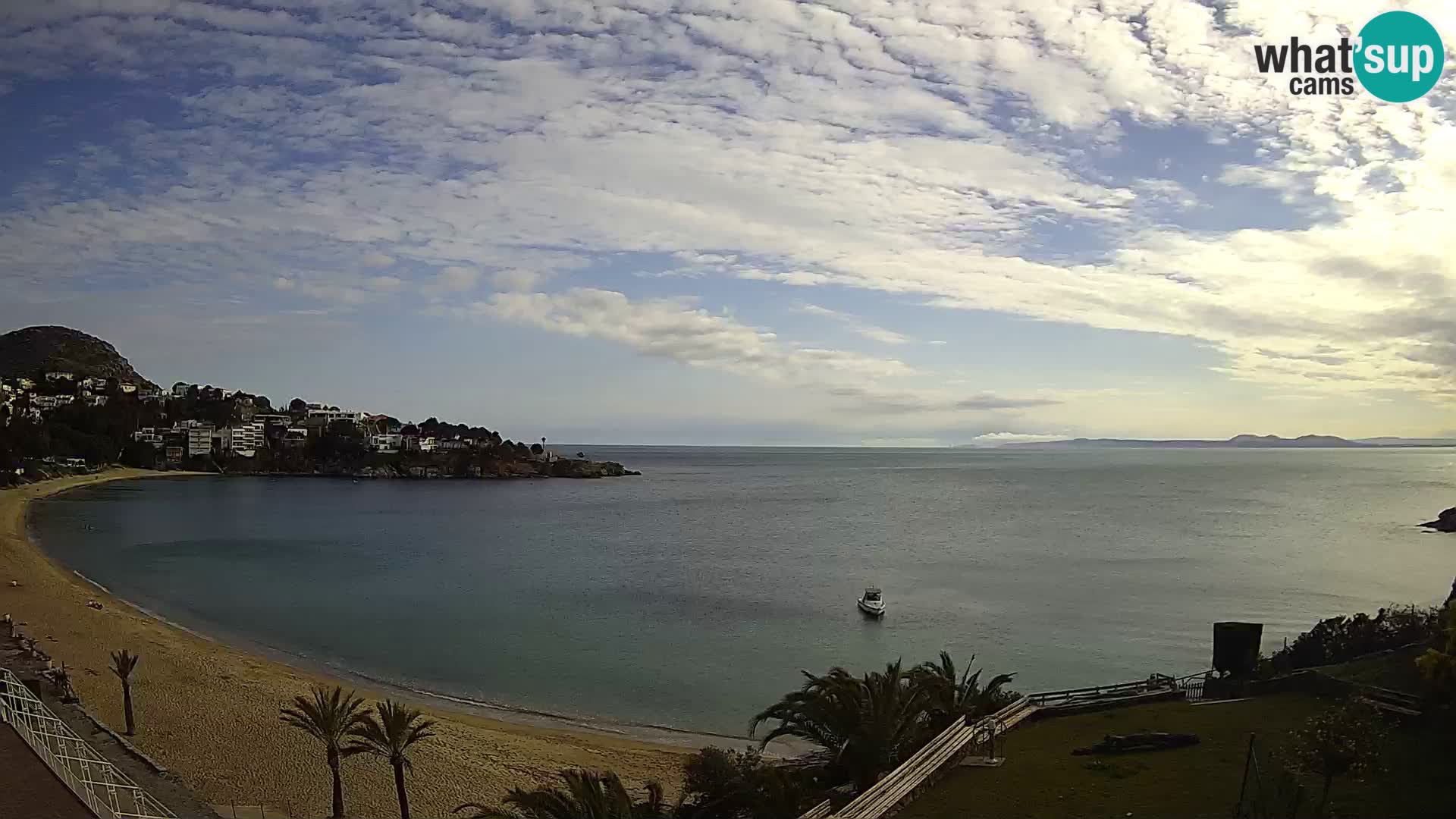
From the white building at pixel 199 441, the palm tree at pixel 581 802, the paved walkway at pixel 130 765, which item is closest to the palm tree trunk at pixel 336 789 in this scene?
the paved walkway at pixel 130 765

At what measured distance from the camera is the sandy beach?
2142 cm

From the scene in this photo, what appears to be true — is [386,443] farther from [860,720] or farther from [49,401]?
[860,720]

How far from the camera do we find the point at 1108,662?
36.0m

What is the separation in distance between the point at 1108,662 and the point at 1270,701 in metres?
19.1

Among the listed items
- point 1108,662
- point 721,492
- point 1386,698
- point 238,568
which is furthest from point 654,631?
point 721,492

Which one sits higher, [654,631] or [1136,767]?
[1136,767]

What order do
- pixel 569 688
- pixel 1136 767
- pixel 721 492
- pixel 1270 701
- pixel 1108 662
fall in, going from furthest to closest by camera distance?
pixel 721 492 < pixel 1108 662 < pixel 569 688 < pixel 1270 701 < pixel 1136 767

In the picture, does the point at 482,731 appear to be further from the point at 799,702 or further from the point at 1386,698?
the point at 1386,698

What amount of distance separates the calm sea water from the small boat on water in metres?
0.67

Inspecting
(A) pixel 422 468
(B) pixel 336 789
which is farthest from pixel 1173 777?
(A) pixel 422 468

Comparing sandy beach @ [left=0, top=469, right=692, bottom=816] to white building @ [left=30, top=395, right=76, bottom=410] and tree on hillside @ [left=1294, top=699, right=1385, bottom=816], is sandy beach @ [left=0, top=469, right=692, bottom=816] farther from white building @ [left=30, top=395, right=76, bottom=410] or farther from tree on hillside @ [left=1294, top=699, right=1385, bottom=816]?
white building @ [left=30, top=395, right=76, bottom=410]

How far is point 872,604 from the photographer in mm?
45156

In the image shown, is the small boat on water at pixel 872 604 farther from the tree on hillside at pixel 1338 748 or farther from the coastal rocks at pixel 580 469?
the coastal rocks at pixel 580 469

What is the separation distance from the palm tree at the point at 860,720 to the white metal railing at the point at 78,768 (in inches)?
411
